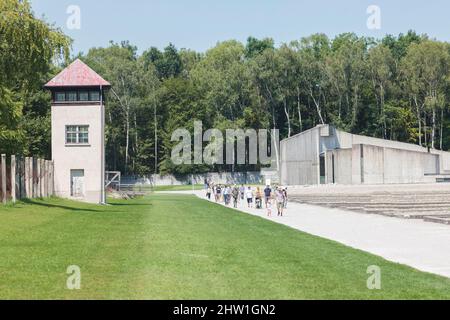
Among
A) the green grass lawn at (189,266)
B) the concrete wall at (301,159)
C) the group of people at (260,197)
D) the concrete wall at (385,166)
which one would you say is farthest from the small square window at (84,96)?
the concrete wall at (301,159)

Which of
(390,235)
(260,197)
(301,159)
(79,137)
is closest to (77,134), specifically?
(79,137)

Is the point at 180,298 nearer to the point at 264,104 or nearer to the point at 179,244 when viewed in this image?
the point at 179,244

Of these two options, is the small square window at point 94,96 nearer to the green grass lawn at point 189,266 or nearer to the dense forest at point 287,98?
the green grass lawn at point 189,266

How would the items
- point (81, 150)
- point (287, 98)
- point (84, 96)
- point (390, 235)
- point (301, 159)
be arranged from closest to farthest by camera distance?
point (390, 235)
point (81, 150)
point (84, 96)
point (301, 159)
point (287, 98)

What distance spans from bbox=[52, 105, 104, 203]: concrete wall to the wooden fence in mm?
1703

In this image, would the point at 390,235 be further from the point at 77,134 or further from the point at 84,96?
the point at 84,96

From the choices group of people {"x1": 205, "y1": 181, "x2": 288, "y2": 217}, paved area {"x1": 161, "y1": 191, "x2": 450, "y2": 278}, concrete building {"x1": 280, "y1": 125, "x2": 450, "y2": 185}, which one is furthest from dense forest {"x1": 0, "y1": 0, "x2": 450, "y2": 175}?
paved area {"x1": 161, "y1": 191, "x2": 450, "y2": 278}

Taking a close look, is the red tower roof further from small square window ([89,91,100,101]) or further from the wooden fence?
the wooden fence

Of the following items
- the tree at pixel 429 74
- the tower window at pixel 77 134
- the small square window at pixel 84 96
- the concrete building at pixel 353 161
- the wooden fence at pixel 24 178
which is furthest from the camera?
the tree at pixel 429 74

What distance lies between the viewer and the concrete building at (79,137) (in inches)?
1912

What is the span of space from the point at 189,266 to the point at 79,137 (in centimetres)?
3614

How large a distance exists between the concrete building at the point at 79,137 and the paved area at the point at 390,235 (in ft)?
59.0

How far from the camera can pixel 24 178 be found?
36906 mm
